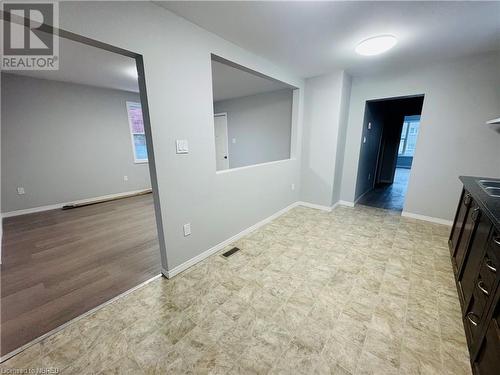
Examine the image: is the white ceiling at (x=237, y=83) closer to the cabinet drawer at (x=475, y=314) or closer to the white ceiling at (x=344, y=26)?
the white ceiling at (x=344, y=26)

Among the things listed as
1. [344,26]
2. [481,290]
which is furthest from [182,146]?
[481,290]

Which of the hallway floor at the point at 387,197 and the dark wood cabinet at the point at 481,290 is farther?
the hallway floor at the point at 387,197

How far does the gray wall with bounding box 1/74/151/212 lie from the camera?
139 inches

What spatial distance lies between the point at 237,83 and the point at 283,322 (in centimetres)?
394

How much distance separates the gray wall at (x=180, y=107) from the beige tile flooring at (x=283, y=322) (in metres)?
0.47

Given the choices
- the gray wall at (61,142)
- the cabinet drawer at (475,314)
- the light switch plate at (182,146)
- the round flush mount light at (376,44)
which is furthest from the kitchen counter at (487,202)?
the gray wall at (61,142)

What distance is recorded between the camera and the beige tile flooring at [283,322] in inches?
49.1

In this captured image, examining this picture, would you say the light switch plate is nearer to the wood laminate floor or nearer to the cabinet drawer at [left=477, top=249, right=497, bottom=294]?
the wood laminate floor

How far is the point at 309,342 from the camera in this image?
1.38m

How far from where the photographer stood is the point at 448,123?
290 centimetres


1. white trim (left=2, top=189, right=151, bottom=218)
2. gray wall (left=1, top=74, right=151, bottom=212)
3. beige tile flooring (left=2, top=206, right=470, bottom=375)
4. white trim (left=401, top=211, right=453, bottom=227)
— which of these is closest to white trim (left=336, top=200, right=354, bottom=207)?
white trim (left=401, top=211, right=453, bottom=227)

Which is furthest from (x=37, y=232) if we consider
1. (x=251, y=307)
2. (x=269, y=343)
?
(x=269, y=343)

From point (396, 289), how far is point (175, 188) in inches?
89.6

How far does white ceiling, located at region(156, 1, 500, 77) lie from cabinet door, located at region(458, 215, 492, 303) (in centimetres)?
174
